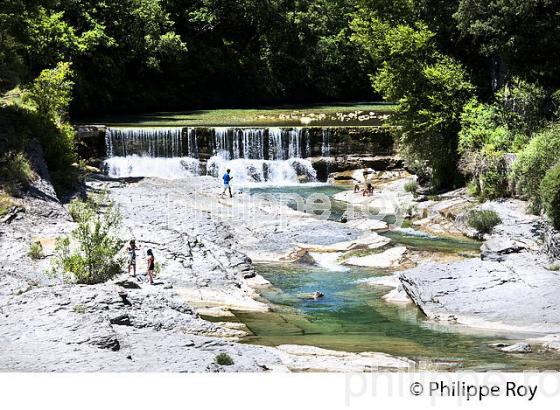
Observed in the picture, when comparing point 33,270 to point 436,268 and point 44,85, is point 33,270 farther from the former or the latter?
point 44,85

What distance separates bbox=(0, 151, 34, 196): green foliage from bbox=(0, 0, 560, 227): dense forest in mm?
216

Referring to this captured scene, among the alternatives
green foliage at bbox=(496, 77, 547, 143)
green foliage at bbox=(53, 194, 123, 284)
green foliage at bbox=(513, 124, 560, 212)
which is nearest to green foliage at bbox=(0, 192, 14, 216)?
green foliage at bbox=(53, 194, 123, 284)

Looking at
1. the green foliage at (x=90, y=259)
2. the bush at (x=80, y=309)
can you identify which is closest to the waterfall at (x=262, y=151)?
the green foliage at (x=90, y=259)

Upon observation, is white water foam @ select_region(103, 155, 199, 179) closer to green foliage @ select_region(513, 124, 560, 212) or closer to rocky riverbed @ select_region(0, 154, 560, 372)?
rocky riverbed @ select_region(0, 154, 560, 372)

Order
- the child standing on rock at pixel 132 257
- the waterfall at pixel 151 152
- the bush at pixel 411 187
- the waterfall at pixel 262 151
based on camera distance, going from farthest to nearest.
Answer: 1. the waterfall at pixel 262 151
2. the waterfall at pixel 151 152
3. the bush at pixel 411 187
4. the child standing on rock at pixel 132 257

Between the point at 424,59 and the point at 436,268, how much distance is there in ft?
62.3

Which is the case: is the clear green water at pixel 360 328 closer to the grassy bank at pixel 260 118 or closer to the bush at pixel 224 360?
the bush at pixel 224 360

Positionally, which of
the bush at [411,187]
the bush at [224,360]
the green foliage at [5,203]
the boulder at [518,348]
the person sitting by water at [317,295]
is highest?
the green foliage at [5,203]

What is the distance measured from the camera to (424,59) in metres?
39.7

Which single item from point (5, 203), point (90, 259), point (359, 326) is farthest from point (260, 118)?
point (359, 326)

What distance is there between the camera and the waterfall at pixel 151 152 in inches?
1700

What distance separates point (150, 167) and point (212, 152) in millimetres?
3267

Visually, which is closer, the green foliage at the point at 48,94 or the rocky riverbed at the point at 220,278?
the rocky riverbed at the point at 220,278

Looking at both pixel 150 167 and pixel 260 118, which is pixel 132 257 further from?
pixel 260 118
